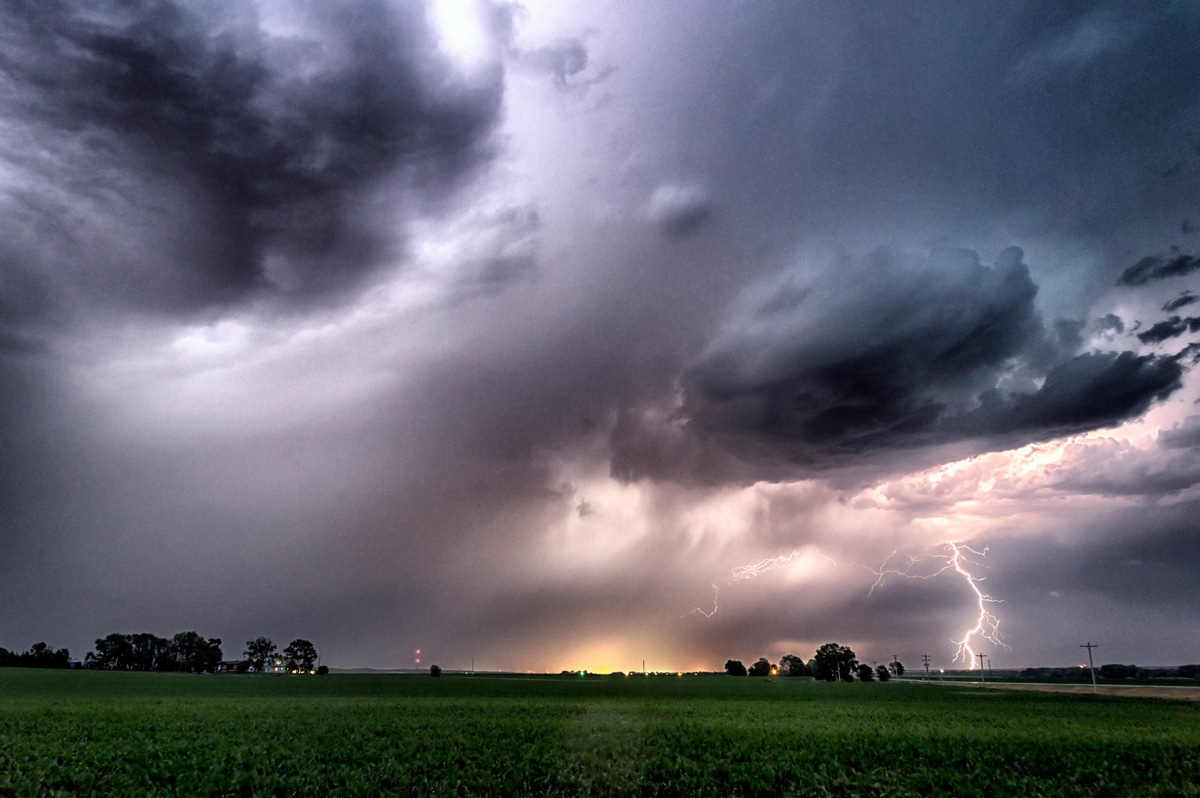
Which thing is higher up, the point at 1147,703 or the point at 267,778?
the point at 267,778

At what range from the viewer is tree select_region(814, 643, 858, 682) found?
18054cm

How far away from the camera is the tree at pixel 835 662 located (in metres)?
181

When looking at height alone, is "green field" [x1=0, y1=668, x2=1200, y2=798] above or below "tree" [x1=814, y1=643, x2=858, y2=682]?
above

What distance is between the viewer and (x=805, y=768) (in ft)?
98.8

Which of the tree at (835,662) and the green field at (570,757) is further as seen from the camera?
the tree at (835,662)

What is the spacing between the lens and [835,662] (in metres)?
182

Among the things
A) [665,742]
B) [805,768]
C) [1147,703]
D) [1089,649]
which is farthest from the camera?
[1089,649]

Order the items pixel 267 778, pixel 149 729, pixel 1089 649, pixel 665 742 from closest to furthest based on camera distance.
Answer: pixel 267 778
pixel 665 742
pixel 149 729
pixel 1089 649

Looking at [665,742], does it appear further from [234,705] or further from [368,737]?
[234,705]

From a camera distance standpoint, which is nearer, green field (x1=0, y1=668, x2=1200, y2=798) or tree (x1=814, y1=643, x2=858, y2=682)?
green field (x1=0, y1=668, x2=1200, y2=798)

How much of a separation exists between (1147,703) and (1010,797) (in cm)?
6686

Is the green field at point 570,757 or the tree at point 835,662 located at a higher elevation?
the green field at point 570,757

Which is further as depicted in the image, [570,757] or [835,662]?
[835,662]

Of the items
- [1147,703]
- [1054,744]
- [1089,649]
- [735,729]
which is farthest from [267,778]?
[1089,649]
